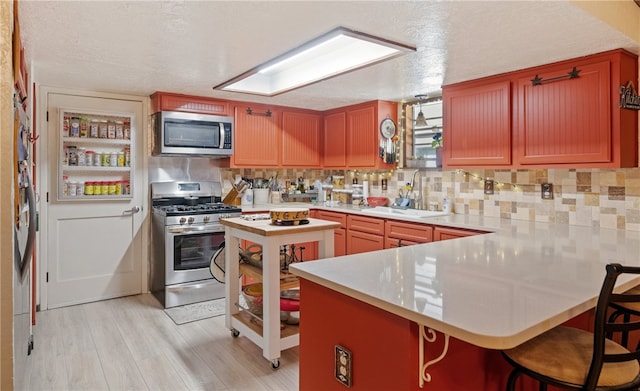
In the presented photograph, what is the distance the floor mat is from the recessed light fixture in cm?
204

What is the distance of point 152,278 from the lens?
4168mm

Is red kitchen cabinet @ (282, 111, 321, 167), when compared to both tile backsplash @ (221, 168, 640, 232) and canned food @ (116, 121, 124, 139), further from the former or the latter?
canned food @ (116, 121, 124, 139)

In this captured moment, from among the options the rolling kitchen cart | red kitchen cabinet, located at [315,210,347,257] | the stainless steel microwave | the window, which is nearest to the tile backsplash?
the window

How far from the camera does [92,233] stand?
3.94 m

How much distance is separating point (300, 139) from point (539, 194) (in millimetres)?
2745

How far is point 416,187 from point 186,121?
2496 millimetres

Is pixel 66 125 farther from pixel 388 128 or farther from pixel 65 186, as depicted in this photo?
pixel 388 128

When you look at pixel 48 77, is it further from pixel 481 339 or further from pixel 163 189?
pixel 481 339

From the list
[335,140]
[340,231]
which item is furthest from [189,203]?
[335,140]

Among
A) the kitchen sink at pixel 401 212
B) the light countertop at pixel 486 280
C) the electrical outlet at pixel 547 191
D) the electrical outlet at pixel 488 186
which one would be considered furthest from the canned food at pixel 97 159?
the electrical outlet at pixel 547 191

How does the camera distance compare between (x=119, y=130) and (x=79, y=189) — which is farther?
(x=119, y=130)

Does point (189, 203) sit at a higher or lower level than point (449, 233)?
higher

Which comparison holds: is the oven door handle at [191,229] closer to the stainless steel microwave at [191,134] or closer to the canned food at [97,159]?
the stainless steel microwave at [191,134]

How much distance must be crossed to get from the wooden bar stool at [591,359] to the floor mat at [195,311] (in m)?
2.73
